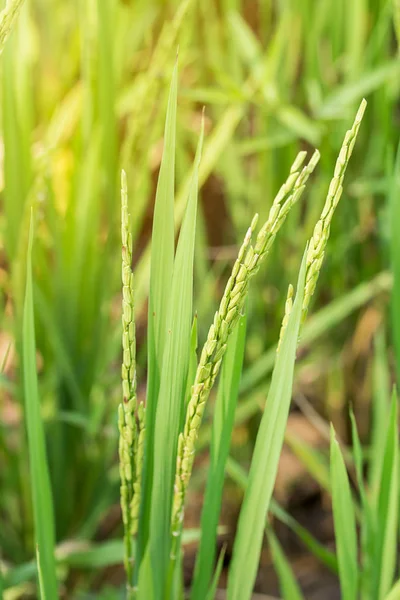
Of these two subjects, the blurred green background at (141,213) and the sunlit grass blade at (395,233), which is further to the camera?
the blurred green background at (141,213)

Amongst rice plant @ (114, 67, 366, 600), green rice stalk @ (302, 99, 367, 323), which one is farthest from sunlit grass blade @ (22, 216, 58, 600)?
green rice stalk @ (302, 99, 367, 323)

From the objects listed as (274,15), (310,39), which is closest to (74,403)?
(310,39)

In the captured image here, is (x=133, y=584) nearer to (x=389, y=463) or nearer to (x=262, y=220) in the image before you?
(x=389, y=463)

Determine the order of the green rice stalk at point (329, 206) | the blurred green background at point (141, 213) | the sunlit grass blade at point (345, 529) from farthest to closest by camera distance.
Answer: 1. the blurred green background at point (141, 213)
2. the sunlit grass blade at point (345, 529)
3. the green rice stalk at point (329, 206)

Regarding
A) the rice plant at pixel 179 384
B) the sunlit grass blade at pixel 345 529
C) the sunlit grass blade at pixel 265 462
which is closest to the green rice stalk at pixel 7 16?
the rice plant at pixel 179 384

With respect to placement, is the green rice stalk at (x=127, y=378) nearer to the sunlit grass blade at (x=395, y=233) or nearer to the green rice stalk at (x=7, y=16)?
the green rice stalk at (x=7, y=16)

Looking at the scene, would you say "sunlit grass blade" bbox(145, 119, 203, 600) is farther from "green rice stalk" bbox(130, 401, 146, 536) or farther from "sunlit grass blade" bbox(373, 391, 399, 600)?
"sunlit grass blade" bbox(373, 391, 399, 600)

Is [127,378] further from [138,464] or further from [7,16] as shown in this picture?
[7,16]
